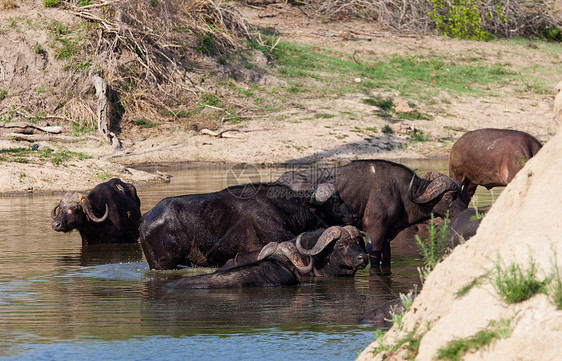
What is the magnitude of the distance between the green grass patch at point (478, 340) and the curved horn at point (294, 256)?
→ 5.96 m

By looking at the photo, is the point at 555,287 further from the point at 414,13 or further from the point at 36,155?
the point at 414,13

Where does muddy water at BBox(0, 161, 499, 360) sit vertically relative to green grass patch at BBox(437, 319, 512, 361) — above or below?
below

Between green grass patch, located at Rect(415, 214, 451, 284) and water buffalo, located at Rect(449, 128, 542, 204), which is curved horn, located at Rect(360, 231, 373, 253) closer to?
green grass patch, located at Rect(415, 214, 451, 284)

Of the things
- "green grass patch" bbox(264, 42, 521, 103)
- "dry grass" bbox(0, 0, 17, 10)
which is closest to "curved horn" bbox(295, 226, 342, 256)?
"green grass patch" bbox(264, 42, 521, 103)

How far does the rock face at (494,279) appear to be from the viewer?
17.4ft

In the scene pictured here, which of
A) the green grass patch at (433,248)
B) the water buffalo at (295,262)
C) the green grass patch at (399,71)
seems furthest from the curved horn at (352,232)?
the green grass patch at (399,71)

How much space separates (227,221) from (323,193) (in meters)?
1.26

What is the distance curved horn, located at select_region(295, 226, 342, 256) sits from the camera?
11.4 m

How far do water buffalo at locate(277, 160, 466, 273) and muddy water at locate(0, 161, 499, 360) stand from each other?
527 mm

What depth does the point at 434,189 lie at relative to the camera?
12.9m

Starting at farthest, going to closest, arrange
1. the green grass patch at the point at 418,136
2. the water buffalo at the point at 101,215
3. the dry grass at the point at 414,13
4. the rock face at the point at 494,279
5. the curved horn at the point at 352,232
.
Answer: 1. the dry grass at the point at 414,13
2. the green grass patch at the point at 418,136
3. the water buffalo at the point at 101,215
4. the curved horn at the point at 352,232
5. the rock face at the point at 494,279

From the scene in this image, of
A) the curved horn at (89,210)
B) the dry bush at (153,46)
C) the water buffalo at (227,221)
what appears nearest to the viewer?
the water buffalo at (227,221)

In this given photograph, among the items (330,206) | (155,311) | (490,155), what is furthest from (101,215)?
(490,155)

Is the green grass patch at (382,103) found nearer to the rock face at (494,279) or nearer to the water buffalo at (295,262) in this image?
the water buffalo at (295,262)
